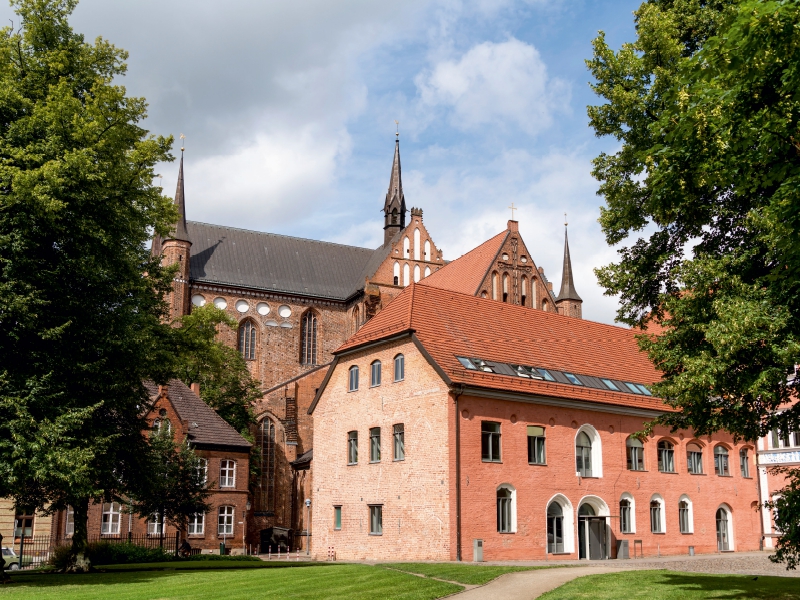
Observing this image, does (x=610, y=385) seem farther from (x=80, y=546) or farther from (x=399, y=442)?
(x=80, y=546)

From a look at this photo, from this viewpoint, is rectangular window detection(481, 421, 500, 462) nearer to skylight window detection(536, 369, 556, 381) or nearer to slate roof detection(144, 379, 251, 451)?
skylight window detection(536, 369, 556, 381)

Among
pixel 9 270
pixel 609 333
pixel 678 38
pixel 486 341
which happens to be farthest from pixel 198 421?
pixel 678 38

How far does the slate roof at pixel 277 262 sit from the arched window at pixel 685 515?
3369cm

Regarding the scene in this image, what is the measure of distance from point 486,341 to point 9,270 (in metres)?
17.4

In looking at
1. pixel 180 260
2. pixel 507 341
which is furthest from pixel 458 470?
pixel 180 260

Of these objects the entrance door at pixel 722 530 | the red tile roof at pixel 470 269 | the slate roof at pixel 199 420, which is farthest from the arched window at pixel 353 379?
the red tile roof at pixel 470 269

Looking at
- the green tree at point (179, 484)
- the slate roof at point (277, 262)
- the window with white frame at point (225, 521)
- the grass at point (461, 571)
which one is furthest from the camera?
the slate roof at point (277, 262)

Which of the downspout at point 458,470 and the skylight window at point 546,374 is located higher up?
the skylight window at point 546,374

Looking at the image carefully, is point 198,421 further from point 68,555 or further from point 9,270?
point 9,270

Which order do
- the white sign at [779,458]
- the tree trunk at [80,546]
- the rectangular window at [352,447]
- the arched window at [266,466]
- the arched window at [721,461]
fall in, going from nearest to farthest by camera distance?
the tree trunk at [80,546]
the rectangular window at [352,447]
the white sign at [779,458]
the arched window at [721,461]
the arched window at [266,466]

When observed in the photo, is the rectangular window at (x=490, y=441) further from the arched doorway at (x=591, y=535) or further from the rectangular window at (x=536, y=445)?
the arched doorway at (x=591, y=535)

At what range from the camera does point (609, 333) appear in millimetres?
38531

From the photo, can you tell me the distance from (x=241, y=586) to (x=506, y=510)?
13208mm

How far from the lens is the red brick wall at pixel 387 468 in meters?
27.7
